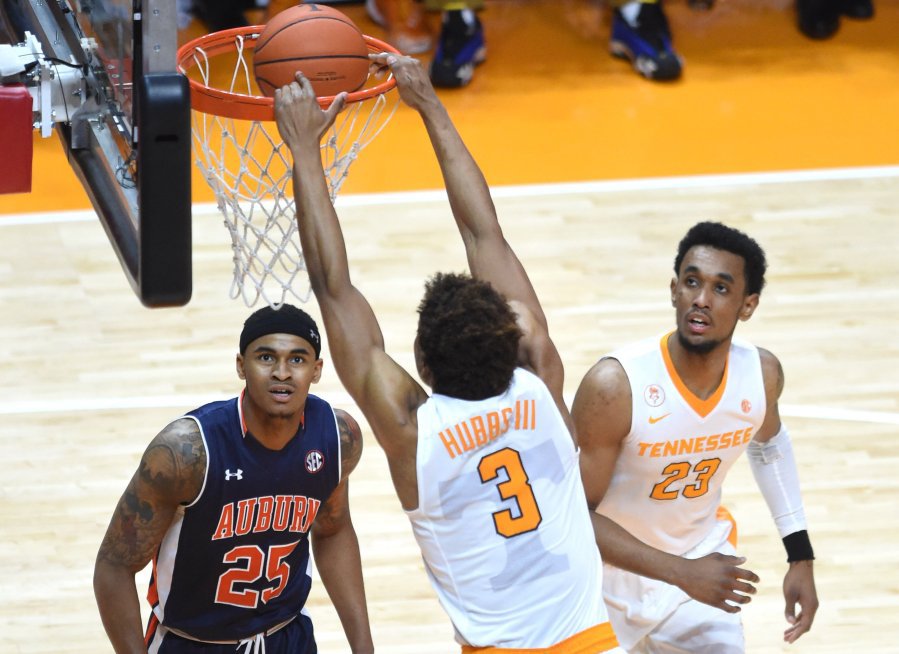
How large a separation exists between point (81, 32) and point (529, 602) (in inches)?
74.7

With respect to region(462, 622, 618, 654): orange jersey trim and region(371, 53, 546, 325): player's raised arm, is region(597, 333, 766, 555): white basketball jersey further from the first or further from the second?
region(462, 622, 618, 654): orange jersey trim

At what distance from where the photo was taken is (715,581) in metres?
3.88

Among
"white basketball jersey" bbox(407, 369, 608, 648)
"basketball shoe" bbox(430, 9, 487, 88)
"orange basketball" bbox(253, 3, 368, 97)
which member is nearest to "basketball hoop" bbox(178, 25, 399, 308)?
"orange basketball" bbox(253, 3, 368, 97)

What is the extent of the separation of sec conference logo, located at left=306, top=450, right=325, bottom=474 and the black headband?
0.87 ft

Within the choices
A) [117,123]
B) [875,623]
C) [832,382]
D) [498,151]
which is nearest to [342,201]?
[498,151]

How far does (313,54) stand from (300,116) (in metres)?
0.48

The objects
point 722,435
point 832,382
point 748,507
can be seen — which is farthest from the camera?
point 832,382

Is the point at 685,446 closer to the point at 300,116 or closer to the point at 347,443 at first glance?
the point at 347,443

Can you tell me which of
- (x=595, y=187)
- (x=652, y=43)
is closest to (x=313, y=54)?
(x=595, y=187)

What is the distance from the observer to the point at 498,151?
8539 millimetres

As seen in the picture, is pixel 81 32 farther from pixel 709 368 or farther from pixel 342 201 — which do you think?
pixel 342 201

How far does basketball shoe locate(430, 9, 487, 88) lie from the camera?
9.10 meters

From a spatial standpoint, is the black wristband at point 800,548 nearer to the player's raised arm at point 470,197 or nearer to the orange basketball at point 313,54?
the player's raised arm at point 470,197

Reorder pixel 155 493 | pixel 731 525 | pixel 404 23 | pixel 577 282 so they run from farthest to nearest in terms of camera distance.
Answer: pixel 404 23 → pixel 577 282 → pixel 731 525 → pixel 155 493
